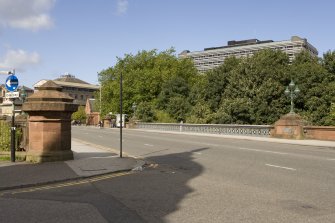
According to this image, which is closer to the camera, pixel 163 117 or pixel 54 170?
pixel 54 170

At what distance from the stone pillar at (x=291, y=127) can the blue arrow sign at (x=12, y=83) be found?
21315 mm

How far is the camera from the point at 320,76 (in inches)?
1970

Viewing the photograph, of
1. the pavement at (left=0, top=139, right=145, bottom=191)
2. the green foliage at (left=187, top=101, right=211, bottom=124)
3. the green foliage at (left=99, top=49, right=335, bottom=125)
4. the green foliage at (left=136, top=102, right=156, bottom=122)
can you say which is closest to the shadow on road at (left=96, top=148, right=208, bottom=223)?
the pavement at (left=0, top=139, right=145, bottom=191)

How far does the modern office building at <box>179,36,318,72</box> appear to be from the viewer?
157m

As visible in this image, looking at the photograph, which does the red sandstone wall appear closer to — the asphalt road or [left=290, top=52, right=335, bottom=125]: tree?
[left=290, top=52, right=335, bottom=125]: tree

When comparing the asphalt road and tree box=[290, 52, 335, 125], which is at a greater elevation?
tree box=[290, 52, 335, 125]

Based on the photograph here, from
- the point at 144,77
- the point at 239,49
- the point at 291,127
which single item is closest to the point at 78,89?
the point at 239,49

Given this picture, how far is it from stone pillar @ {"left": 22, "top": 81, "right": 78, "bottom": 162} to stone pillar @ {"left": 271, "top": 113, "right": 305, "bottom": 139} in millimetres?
19795

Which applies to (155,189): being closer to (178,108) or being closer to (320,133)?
(320,133)

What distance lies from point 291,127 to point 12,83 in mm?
21631

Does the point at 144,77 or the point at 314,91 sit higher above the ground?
the point at 144,77

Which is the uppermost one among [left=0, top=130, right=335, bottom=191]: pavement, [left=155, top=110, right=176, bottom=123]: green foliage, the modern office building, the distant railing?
the modern office building

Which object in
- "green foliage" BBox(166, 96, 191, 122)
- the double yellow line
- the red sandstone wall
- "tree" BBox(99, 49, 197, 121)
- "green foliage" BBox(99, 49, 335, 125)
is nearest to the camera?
the double yellow line

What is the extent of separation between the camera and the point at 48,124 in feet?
48.6
